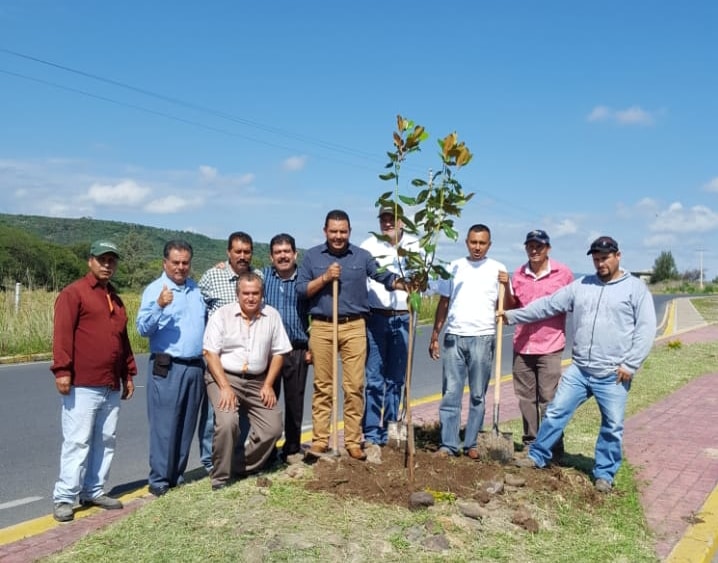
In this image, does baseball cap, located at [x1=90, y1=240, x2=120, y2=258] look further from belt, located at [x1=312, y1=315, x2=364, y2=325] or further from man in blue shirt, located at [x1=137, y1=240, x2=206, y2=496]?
belt, located at [x1=312, y1=315, x2=364, y2=325]

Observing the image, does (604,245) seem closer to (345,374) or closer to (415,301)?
(415,301)

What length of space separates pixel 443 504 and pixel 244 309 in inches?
76.8

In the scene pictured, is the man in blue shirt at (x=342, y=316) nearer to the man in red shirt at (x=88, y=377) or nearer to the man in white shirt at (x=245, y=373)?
the man in white shirt at (x=245, y=373)

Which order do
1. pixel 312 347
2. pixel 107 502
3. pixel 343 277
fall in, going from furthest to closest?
pixel 312 347, pixel 343 277, pixel 107 502

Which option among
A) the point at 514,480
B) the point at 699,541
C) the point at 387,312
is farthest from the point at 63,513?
the point at 699,541

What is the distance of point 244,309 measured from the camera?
17.1 feet

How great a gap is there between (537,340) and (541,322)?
155mm

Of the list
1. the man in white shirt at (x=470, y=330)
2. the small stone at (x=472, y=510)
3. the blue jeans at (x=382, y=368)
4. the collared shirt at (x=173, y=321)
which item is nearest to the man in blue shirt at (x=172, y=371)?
the collared shirt at (x=173, y=321)

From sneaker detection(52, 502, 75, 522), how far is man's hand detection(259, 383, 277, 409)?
148cm

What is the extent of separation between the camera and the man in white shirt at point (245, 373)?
5109mm

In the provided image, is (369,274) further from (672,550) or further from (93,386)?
(672,550)

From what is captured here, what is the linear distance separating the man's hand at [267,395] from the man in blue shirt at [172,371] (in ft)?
1.60

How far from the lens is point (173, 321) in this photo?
5242 mm

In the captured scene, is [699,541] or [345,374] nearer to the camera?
[699,541]
